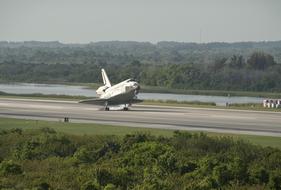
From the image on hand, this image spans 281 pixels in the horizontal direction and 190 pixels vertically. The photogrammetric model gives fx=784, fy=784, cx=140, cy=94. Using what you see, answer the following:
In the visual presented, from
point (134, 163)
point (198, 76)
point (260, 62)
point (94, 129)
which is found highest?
point (260, 62)

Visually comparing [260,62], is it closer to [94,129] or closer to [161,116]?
[161,116]

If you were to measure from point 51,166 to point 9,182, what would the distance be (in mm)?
4841

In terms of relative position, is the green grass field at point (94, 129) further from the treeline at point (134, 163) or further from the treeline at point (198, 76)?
the treeline at point (198, 76)

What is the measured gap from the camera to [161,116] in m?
69.8

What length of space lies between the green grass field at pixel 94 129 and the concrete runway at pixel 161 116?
2.76m

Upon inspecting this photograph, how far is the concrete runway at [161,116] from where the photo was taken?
2338 inches

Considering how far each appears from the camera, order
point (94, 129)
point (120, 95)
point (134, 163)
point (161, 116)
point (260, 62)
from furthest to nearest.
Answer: point (260, 62) → point (120, 95) → point (161, 116) → point (94, 129) → point (134, 163)

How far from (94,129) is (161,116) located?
47.9 ft

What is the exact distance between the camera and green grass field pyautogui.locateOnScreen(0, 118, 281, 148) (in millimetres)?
50688

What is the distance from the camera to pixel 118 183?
30828mm

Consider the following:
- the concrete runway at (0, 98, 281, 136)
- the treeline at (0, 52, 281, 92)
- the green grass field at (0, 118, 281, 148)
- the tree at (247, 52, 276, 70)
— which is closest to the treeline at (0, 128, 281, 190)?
the green grass field at (0, 118, 281, 148)

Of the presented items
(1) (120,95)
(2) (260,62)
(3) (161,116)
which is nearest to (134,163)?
(3) (161,116)

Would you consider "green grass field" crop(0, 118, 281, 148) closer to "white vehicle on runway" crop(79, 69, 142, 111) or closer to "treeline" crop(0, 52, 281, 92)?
"white vehicle on runway" crop(79, 69, 142, 111)

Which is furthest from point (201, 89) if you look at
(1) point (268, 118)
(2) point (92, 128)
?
(2) point (92, 128)
